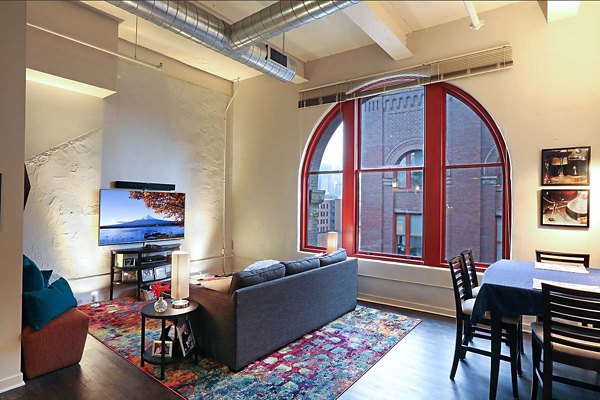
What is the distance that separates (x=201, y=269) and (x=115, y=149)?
2.60 metres

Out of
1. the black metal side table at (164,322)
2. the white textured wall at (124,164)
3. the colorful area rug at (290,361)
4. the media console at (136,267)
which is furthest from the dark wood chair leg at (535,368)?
the white textured wall at (124,164)

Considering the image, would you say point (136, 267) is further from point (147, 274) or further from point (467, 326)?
point (467, 326)

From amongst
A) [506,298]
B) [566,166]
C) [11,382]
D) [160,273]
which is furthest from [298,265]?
[566,166]

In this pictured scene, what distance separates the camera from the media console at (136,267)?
4.81 meters

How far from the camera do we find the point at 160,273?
5094 millimetres

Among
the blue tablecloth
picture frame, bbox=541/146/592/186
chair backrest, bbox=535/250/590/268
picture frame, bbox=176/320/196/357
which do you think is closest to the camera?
the blue tablecloth

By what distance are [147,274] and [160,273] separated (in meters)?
0.21

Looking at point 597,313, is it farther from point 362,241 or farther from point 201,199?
point 201,199

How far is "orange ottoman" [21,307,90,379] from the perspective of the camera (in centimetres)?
271

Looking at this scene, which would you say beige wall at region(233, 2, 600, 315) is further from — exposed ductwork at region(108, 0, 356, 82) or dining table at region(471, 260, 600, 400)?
exposed ductwork at region(108, 0, 356, 82)

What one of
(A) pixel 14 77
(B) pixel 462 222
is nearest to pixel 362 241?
(B) pixel 462 222

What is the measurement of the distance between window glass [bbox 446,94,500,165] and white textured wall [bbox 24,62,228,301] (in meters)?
4.21

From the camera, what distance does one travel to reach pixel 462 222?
458 centimetres

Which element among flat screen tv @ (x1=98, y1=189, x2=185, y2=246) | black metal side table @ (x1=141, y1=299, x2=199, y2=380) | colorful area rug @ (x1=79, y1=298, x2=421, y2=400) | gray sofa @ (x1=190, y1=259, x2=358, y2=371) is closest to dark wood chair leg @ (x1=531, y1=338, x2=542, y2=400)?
colorful area rug @ (x1=79, y1=298, x2=421, y2=400)
